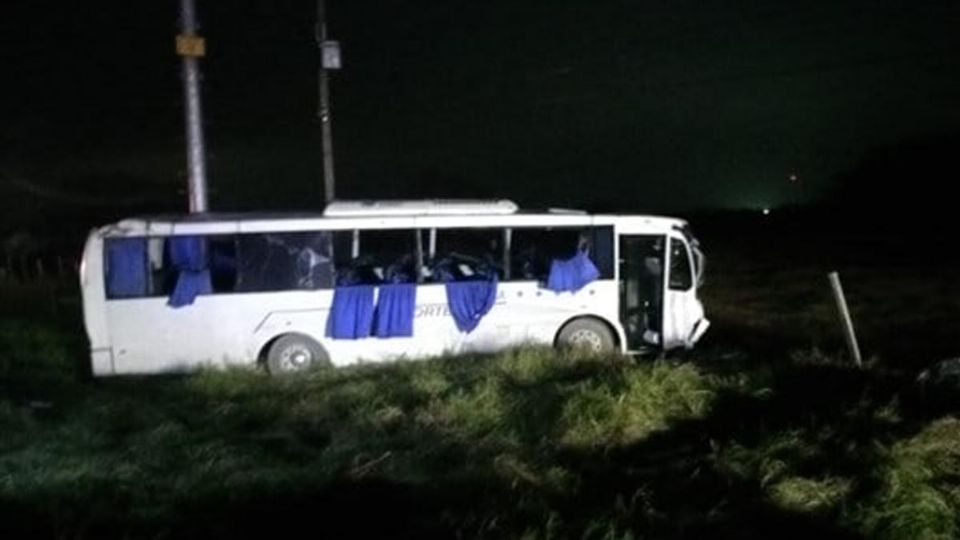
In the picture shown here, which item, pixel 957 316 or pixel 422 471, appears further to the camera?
pixel 957 316

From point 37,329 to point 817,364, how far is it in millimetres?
11761

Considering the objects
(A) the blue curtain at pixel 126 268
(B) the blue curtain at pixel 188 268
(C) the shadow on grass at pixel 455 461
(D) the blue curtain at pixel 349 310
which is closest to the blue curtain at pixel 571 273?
(D) the blue curtain at pixel 349 310

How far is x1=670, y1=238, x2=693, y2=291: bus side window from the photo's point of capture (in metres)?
15.1

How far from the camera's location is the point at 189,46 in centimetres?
1650

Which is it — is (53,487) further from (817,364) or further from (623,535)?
(817,364)

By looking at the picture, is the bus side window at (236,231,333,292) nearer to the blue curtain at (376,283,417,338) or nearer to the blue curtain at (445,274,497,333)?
the blue curtain at (376,283,417,338)

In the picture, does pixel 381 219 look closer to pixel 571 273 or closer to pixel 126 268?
pixel 571 273

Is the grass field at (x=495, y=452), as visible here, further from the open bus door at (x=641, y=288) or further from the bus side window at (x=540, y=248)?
the bus side window at (x=540, y=248)

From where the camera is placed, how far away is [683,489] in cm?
779

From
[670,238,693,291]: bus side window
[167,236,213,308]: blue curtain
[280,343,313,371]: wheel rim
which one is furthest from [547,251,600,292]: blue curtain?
[167,236,213,308]: blue curtain

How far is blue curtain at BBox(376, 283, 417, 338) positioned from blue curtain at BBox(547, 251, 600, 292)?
200 cm

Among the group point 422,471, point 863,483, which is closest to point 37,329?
point 422,471

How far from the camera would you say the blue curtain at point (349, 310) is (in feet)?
47.3

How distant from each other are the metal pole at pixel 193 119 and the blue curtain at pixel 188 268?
2.93m
